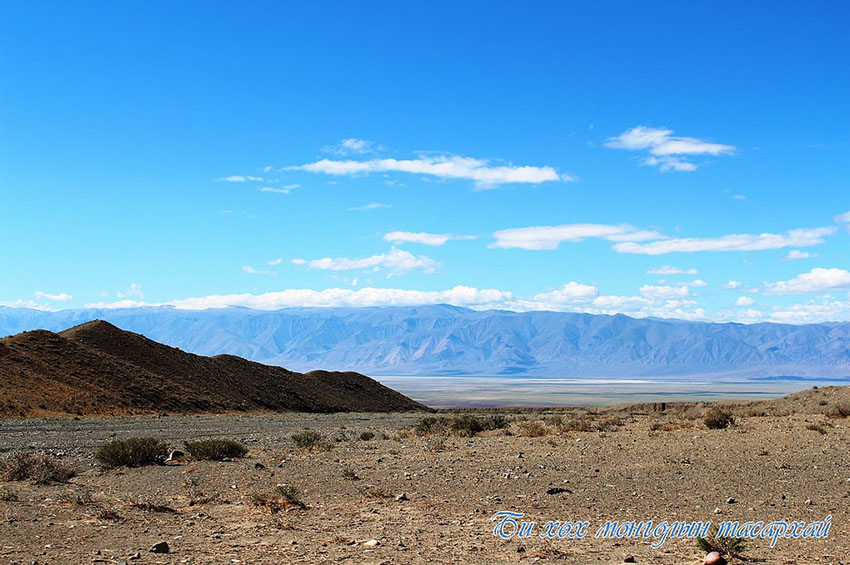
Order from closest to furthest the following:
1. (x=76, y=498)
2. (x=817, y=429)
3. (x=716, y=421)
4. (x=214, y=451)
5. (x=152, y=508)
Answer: (x=152, y=508)
(x=76, y=498)
(x=214, y=451)
(x=817, y=429)
(x=716, y=421)

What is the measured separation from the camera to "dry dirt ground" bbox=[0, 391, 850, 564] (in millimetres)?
10000

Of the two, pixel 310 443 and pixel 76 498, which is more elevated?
pixel 76 498

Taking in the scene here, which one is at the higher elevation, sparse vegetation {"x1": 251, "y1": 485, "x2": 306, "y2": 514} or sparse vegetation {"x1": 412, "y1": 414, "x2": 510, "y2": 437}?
sparse vegetation {"x1": 251, "y1": 485, "x2": 306, "y2": 514}

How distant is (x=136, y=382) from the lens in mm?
61781

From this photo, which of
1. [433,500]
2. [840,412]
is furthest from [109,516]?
[840,412]

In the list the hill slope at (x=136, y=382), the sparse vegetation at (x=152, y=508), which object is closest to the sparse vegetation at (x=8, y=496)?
the sparse vegetation at (x=152, y=508)

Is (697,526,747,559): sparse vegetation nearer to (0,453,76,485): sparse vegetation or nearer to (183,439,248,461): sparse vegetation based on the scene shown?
A: (0,453,76,485): sparse vegetation

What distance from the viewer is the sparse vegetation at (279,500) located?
12758 mm

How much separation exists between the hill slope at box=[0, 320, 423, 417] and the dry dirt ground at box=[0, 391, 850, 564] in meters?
36.1

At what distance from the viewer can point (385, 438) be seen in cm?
2725

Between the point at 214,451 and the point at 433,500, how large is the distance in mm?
8251

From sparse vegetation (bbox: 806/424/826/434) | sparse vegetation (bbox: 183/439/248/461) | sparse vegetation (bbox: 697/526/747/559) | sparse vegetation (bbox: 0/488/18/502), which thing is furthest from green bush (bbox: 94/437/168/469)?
sparse vegetation (bbox: 806/424/826/434)

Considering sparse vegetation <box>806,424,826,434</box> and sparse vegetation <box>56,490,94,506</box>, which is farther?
sparse vegetation <box>806,424,826,434</box>

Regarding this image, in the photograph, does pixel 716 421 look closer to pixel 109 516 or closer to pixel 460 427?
pixel 460 427
